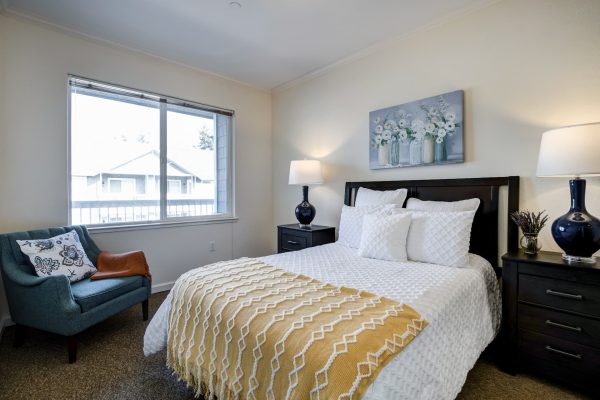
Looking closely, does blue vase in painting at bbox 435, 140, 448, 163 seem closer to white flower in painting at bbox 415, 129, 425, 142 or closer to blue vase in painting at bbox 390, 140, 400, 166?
white flower in painting at bbox 415, 129, 425, 142

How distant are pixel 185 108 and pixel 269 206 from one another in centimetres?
174

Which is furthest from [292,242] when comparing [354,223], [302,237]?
Result: [354,223]

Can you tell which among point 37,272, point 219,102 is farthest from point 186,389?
point 219,102

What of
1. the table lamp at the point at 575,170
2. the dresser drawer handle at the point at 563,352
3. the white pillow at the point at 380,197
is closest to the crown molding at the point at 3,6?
the white pillow at the point at 380,197

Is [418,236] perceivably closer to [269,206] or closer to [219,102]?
[269,206]

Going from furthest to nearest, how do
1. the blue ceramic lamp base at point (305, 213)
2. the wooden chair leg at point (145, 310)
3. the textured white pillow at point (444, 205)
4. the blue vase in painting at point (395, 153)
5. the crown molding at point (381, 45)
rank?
the blue ceramic lamp base at point (305, 213)
the blue vase in painting at point (395, 153)
the wooden chair leg at point (145, 310)
the crown molding at point (381, 45)
the textured white pillow at point (444, 205)

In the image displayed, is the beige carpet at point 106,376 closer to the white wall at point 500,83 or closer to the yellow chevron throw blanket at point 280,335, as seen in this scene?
the yellow chevron throw blanket at point 280,335

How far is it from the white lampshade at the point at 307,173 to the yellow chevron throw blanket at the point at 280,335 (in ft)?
5.55

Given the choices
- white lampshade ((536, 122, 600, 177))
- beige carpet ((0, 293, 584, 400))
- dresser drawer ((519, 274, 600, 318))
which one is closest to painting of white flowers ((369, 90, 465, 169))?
white lampshade ((536, 122, 600, 177))

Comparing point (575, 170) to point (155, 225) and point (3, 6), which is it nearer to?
point (155, 225)

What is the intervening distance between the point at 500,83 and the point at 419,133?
0.69 m

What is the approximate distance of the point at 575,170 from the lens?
1.65m

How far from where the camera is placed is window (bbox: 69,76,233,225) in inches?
114

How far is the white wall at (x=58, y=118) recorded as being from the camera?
247 cm
